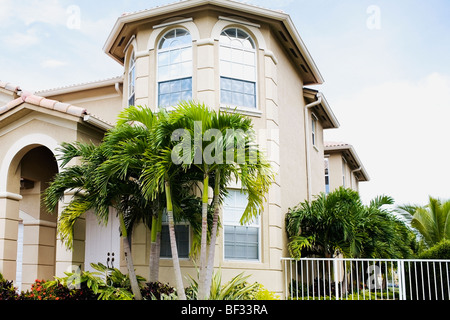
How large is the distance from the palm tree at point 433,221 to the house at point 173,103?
832 cm

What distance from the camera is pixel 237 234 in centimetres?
1220

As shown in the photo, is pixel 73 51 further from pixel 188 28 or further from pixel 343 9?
pixel 343 9

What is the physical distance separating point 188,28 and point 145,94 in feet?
6.93

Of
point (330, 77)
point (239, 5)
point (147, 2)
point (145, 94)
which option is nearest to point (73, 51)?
point (147, 2)

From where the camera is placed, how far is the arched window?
508 inches

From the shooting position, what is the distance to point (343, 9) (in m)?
12.4

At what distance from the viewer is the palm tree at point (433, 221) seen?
20.0m

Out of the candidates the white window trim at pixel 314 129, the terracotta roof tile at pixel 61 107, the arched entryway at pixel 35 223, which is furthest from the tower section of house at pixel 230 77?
the white window trim at pixel 314 129

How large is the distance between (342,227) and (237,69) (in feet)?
16.8

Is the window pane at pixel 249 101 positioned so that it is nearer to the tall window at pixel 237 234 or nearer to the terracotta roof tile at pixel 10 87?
the tall window at pixel 237 234

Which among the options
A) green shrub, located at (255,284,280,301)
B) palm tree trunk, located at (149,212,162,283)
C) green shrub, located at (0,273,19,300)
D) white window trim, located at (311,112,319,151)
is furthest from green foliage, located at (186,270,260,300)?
white window trim, located at (311,112,319,151)

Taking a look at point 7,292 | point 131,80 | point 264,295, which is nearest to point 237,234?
point 264,295

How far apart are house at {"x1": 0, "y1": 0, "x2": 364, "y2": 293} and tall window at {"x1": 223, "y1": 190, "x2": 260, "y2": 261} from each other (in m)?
0.03
